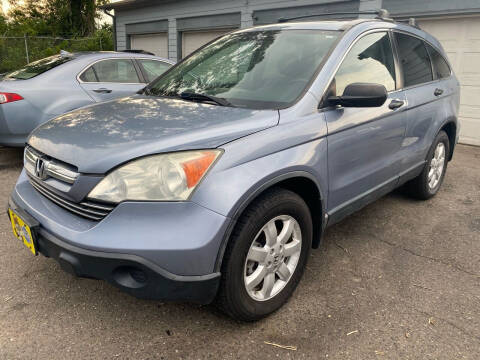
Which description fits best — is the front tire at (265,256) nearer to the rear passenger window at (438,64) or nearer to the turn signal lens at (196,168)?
the turn signal lens at (196,168)

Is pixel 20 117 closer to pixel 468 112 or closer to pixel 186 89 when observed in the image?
pixel 186 89

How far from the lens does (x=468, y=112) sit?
7.12 meters

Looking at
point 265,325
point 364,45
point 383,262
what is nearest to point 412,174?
point 383,262

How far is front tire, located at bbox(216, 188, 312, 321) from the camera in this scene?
1946mm

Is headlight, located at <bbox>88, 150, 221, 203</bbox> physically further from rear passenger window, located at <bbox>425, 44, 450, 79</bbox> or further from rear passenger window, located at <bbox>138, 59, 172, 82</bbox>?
rear passenger window, located at <bbox>138, 59, 172, 82</bbox>

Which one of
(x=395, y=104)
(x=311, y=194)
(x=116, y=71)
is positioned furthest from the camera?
(x=116, y=71)

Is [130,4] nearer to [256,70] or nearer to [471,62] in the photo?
[471,62]

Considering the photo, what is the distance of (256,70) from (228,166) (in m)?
1.06

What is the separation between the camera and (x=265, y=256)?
2.14 meters

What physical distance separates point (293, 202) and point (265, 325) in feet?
2.35

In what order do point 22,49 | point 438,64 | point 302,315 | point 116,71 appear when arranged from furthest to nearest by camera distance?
point 22,49
point 116,71
point 438,64
point 302,315

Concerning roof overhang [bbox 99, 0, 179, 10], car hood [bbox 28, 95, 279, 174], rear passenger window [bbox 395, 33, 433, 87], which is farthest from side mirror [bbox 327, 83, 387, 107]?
roof overhang [bbox 99, 0, 179, 10]

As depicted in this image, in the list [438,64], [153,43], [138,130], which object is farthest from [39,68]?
A: [153,43]

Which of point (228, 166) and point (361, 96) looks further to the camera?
point (361, 96)
